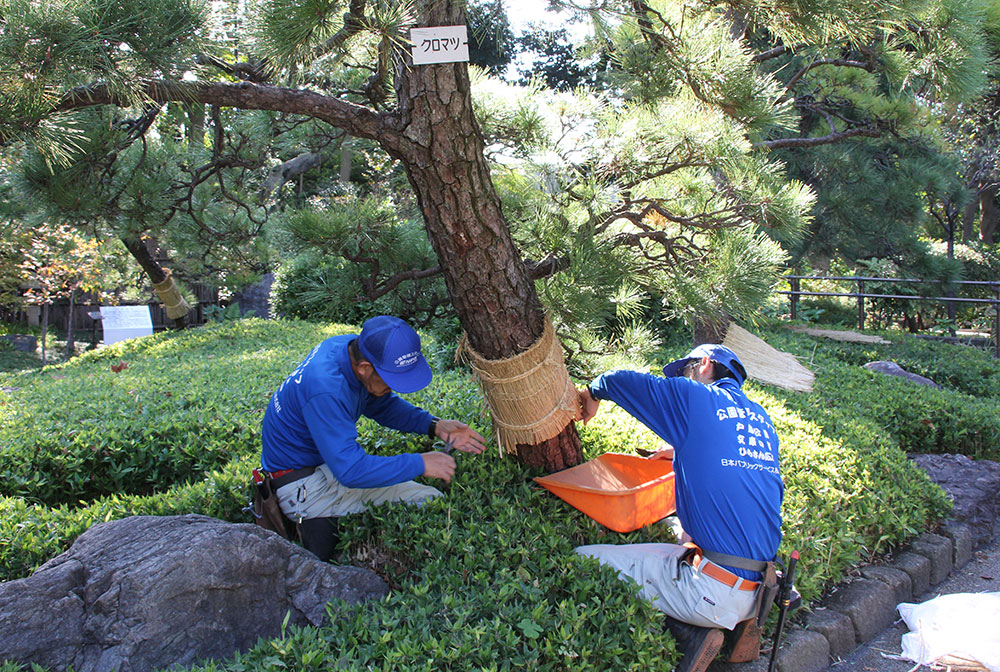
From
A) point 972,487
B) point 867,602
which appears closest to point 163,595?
point 867,602

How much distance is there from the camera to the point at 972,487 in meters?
4.23

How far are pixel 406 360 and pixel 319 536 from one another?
836mm

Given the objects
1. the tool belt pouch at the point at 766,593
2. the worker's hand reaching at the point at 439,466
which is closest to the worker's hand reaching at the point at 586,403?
the worker's hand reaching at the point at 439,466

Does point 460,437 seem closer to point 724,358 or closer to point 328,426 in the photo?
point 328,426

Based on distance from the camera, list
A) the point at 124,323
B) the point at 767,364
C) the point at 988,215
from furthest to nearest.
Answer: the point at 988,215 → the point at 124,323 → the point at 767,364

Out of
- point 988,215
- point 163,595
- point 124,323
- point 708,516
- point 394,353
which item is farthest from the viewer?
point 988,215

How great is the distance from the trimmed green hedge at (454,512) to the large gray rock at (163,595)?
196 millimetres

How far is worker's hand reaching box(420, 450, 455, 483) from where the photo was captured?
2598mm

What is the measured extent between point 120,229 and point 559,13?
3.19 m

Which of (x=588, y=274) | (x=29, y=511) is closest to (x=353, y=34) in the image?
(x=588, y=274)

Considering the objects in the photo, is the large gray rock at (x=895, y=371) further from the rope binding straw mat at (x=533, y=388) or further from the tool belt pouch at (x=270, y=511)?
the tool belt pouch at (x=270, y=511)

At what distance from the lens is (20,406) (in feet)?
15.1

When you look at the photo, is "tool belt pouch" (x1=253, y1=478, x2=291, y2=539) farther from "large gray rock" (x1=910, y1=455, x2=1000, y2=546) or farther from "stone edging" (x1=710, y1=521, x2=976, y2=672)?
"large gray rock" (x1=910, y1=455, x2=1000, y2=546)

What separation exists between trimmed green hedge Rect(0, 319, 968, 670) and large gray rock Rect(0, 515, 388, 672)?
196mm
